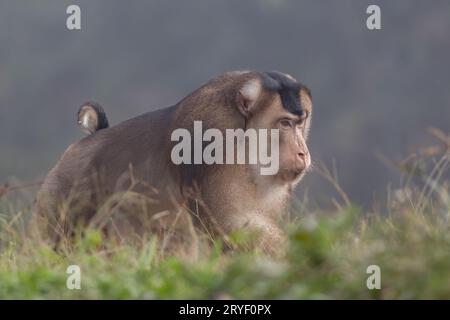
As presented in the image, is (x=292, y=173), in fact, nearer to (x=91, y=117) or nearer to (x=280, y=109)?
(x=280, y=109)

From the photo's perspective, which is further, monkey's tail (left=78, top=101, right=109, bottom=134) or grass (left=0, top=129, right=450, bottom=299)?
monkey's tail (left=78, top=101, right=109, bottom=134)

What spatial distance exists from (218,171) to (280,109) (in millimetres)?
669

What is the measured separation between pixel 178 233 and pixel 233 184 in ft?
3.14

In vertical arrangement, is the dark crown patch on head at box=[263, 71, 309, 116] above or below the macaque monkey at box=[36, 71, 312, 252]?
above

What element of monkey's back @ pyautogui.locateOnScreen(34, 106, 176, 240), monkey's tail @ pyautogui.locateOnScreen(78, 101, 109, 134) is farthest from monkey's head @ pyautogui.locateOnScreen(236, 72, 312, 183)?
monkey's tail @ pyautogui.locateOnScreen(78, 101, 109, 134)

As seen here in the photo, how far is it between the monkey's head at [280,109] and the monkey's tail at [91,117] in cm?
157

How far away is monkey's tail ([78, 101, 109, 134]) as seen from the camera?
9375mm

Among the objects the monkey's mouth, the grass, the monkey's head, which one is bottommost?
the grass

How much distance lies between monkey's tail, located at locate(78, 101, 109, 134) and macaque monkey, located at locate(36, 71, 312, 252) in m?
0.65

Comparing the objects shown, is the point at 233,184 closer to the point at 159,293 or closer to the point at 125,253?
the point at 125,253

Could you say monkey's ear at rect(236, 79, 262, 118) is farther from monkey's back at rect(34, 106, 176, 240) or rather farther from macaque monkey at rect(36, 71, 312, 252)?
monkey's back at rect(34, 106, 176, 240)

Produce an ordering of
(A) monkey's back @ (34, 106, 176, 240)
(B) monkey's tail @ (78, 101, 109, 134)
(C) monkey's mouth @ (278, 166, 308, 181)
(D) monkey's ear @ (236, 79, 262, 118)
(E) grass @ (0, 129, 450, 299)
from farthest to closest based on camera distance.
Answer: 1. (B) monkey's tail @ (78, 101, 109, 134)
2. (A) monkey's back @ (34, 106, 176, 240)
3. (D) monkey's ear @ (236, 79, 262, 118)
4. (C) monkey's mouth @ (278, 166, 308, 181)
5. (E) grass @ (0, 129, 450, 299)

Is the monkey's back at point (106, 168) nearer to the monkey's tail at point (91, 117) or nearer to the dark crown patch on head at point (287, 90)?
the monkey's tail at point (91, 117)
